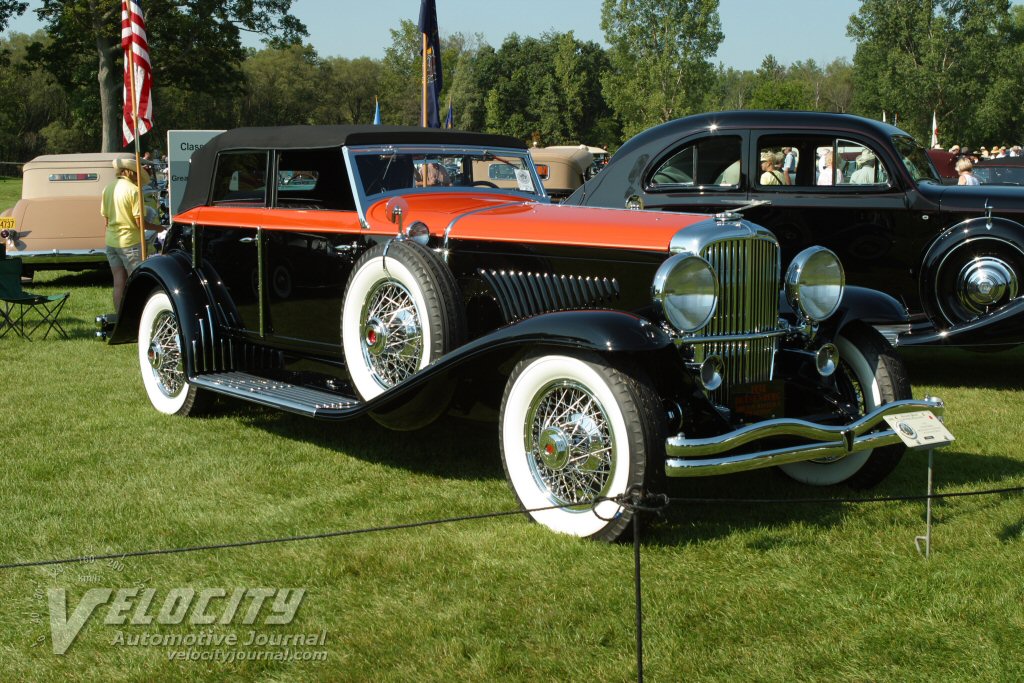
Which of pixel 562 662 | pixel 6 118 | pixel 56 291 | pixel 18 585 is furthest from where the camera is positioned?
pixel 6 118

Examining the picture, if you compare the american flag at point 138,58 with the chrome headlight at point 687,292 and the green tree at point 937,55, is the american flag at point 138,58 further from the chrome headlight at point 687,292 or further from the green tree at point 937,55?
the green tree at point 937,55

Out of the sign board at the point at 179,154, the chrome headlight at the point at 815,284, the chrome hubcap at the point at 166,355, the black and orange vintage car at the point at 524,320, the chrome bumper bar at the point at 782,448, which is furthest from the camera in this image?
the sign board at the point at 179,154

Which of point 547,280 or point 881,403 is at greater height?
point 547,280

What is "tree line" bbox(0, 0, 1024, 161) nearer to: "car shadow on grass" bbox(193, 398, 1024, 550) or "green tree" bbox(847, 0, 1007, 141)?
"green tree" bbox(847, 0, 1007, 141)

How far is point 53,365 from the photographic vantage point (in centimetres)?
888

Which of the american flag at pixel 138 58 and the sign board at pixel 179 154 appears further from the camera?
the sign board at pixel 179 154

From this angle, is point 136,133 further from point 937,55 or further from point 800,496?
point 937,55

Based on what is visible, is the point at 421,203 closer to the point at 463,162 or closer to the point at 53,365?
the point at 463,162

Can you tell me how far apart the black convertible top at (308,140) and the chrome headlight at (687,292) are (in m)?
2.29

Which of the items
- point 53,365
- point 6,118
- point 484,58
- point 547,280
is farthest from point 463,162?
point 484,58

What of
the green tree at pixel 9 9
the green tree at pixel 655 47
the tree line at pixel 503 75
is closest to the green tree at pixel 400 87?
the tree line at pixel 503 75

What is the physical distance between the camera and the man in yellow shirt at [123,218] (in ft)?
34.8

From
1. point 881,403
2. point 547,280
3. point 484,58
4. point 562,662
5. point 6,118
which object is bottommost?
point 562,662

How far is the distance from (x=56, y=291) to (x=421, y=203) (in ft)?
33.4
